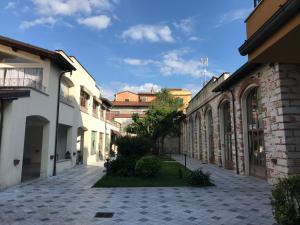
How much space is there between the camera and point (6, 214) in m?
7.02

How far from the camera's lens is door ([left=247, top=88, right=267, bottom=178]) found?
43.4 feet

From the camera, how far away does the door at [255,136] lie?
1324 centimetres

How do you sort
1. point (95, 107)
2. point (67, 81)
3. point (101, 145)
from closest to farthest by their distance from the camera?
point (67, 81) → point (95, 107) → point (101, 145)

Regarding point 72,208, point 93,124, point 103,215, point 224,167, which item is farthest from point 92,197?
point 93,124

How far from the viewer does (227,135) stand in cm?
1864

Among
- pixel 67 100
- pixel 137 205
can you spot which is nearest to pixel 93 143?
pixel 67 100

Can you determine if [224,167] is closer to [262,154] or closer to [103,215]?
[262,154]

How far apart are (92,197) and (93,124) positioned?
630 inches

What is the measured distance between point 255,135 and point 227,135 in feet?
15.2

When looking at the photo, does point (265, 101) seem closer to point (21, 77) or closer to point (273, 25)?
point (273, 25)

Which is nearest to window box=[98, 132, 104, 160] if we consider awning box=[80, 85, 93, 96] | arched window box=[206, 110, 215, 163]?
awning box=[80, 85, 93, 96]

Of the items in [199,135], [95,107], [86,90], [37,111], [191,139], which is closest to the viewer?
[37,111]

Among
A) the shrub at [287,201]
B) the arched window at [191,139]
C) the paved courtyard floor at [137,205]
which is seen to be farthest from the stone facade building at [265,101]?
the arched window at [191,139]

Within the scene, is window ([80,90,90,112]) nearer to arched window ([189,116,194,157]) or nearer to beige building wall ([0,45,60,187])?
beige building wall ([0,45,60,187])
